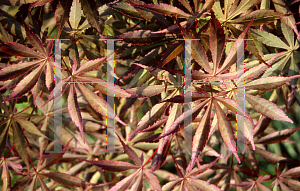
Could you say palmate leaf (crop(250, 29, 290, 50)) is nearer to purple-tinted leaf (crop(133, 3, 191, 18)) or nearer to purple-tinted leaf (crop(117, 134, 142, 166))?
purple-tinted leaf (crop(133, 3, 191, 18))

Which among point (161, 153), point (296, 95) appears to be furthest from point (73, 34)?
point (296, 95)

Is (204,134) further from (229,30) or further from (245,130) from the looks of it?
(229,30)

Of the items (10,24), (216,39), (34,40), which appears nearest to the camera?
(216,39)

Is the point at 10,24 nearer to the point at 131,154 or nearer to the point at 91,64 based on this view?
the point at 91,64

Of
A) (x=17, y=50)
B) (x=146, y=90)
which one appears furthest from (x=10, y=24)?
(x=146, y=90)

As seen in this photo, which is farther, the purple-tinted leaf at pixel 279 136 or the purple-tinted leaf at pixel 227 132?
the purple-tinted leaf at pixel 279 136

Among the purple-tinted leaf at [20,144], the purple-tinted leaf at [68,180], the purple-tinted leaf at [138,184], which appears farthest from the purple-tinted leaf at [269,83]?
the purple-tinted leaf at [20,144]

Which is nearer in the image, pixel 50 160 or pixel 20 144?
pixel 20 144

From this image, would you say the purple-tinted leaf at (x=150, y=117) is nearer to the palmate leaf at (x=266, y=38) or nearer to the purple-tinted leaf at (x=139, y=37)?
the purple-tinted leaf at (x=139, y=37)

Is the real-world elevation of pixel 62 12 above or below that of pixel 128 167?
above

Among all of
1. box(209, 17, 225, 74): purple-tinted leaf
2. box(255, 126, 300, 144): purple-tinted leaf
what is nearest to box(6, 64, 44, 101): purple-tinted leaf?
box(209, 17, 225, 74): purple-tinted leaf

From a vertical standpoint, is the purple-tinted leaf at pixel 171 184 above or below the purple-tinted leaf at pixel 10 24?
below
